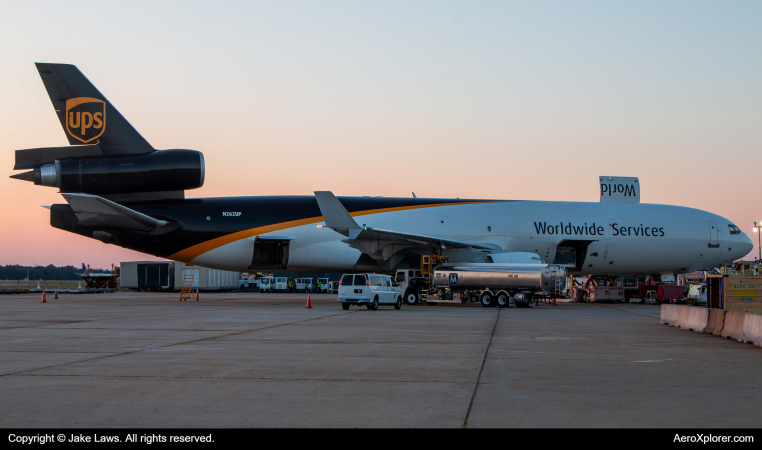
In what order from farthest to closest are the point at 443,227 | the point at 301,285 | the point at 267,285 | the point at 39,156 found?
the point at 301,285 → the point at 267,285 → the point at 443,227 → the point at 39,156

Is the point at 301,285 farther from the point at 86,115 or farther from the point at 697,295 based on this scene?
the point at 86,115

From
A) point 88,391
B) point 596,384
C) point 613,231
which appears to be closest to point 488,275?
point 613,231

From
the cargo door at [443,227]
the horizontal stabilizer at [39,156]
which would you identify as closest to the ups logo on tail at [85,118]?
the horizontal stabilizer at [39,156]

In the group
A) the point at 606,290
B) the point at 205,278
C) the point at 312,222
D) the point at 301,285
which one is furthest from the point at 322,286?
the point at 312,222

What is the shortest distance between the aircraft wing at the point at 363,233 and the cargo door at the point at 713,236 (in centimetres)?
1255

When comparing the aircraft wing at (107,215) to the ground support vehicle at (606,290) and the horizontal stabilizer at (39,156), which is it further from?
the ground support vehicle at (606,290)

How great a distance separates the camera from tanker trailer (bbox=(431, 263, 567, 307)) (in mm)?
30422

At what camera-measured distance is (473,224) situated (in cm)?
3562

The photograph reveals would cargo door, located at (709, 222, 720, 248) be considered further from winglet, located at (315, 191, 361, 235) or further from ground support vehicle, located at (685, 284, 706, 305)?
winglet, located at (315, 191, 361, 235)

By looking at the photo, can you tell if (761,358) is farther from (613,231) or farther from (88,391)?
(613,231)

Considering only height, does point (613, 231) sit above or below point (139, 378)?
above

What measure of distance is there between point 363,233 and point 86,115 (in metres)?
13.9

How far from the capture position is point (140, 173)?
3156 centimetres
